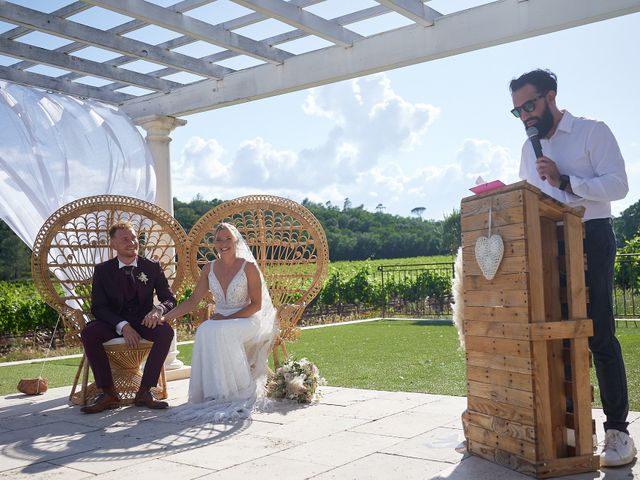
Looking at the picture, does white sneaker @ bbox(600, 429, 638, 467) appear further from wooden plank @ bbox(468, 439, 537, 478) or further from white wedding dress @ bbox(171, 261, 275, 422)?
white wedding dress @ bbox(171, 261, 275, 422)

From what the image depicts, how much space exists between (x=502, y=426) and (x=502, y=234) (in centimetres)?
86

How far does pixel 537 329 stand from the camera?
2875 millimetres

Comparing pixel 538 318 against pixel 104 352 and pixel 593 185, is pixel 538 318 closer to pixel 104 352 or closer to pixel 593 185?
pixel 593 185

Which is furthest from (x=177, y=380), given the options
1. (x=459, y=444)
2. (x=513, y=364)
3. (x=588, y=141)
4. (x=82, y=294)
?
(x=588, y=141)

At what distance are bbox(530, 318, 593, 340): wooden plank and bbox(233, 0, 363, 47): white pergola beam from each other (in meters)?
2.82

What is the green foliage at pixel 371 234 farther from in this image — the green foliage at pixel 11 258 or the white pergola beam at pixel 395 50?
the white pergola beam at pixel 395 50

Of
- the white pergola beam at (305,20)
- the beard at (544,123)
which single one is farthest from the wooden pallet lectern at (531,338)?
the white pergola beam at (305,20)

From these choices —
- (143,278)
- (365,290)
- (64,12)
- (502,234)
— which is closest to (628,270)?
(365,290)

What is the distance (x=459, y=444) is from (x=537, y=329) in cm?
86

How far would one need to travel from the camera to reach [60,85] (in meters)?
6.30

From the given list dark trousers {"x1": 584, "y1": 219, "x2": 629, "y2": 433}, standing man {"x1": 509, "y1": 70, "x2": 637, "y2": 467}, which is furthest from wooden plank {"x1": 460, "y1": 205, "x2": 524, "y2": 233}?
dark trousers {"x1": 584, "y1": 219, "x2": 629, "y2": 433}

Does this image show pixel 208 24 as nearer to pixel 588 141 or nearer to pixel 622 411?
pixel 588 141

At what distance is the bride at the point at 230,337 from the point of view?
484cm

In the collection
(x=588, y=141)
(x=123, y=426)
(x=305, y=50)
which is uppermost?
(x=305, y=50)
